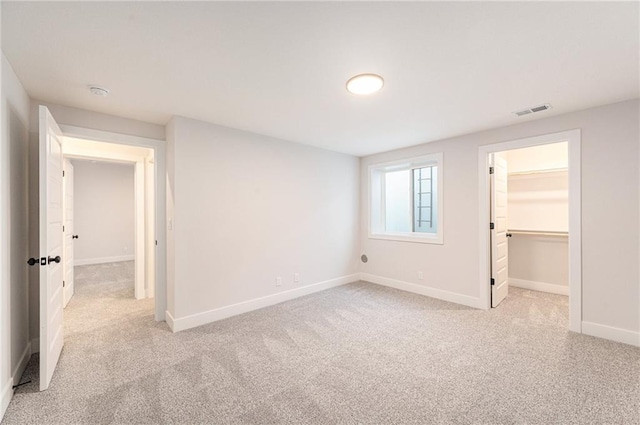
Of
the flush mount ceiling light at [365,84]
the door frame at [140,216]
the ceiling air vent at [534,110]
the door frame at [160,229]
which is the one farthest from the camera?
the door frame at [140,216]

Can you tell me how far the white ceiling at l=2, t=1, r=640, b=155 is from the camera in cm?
149

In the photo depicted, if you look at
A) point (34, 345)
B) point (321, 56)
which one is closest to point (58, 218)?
point (34, 345)

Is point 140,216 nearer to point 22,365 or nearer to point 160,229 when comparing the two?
point 160,229

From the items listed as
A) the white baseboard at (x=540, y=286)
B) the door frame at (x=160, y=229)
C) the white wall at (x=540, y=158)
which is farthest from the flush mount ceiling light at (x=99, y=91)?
the white baseboard at (x=540, y=286)

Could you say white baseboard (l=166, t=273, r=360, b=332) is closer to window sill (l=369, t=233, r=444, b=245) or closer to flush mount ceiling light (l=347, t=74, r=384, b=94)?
window sill (l=369, t=233, r=444, b=245)

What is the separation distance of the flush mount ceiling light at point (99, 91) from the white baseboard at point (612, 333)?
5.18 m

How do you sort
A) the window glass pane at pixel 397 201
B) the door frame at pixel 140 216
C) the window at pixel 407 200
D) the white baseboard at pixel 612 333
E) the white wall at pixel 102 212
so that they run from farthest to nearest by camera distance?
the white wall at pixel 102 212
the window glass pane at pixel 397 201
the window at pixel 407 200
the door frame at pixel 140 216
the white baseboard at pixel 612 333

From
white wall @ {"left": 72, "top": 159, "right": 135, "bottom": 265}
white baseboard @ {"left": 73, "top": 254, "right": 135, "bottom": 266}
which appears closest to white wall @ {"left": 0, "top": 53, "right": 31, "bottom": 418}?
white baseboard @ {"left": 73, "top": 254, "right": 135, "bottom": 266}

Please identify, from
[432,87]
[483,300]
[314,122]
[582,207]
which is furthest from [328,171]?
[582,207]

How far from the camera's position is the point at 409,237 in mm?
4500

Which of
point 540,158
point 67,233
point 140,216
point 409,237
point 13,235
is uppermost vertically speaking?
point 540,158

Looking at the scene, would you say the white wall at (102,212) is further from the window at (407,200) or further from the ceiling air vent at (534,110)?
the ceiling air vent at (534,110)

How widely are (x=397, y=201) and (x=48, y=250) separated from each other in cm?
469

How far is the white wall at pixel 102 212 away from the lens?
6828mm
